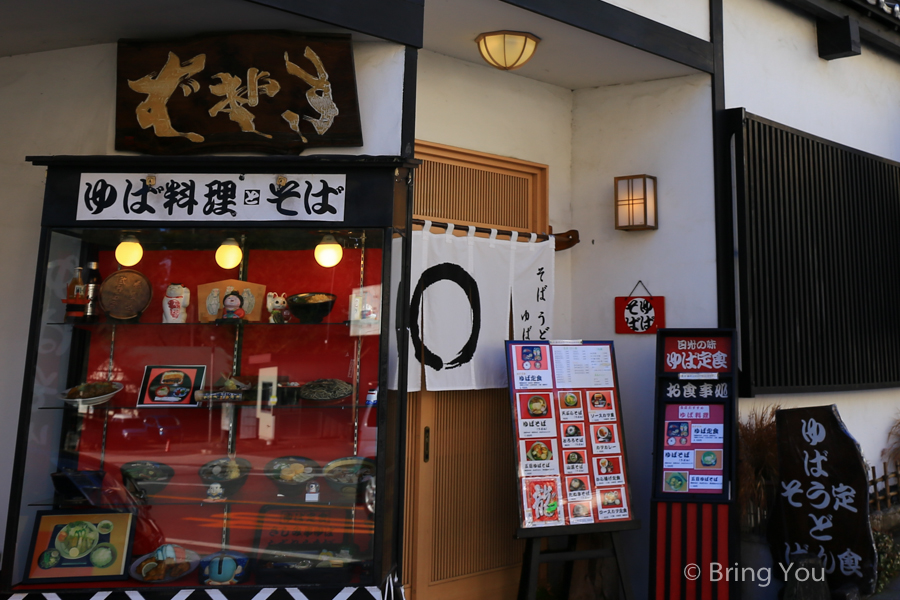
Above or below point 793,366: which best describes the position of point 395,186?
above

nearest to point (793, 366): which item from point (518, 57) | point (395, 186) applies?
point (518, 57)

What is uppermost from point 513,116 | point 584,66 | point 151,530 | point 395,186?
point 584,66

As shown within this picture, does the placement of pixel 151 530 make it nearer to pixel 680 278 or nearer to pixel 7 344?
pixel 7 344

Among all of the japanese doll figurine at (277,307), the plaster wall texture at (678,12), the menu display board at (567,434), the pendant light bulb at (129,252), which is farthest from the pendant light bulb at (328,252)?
the plaster wall texture at (678,12)

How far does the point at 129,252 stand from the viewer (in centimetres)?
373

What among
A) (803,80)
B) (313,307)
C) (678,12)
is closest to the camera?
(313,307)

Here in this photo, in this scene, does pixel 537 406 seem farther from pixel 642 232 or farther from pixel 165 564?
pixel 165 564

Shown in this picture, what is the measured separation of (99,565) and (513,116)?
4369 millimetres

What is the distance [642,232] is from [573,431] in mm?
1832

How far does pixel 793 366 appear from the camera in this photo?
5492mm

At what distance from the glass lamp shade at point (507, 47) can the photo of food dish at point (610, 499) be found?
3.23 meters

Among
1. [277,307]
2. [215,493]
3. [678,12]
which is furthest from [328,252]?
[678,12]

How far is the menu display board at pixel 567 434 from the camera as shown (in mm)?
4750

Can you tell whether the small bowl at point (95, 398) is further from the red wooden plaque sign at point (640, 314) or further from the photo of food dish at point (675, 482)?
the red wooden plaque sign at point (640, 314)
